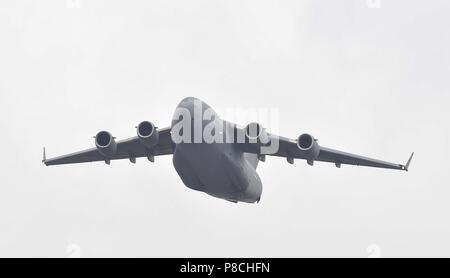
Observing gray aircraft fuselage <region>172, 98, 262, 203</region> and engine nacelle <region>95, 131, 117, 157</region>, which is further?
engine nacelle <region>95, 131, 117, 157</region>

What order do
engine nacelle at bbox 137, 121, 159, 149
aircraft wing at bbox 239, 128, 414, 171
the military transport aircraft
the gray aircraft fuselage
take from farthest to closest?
aircraft wing at bbox 239, 128, 414, 171
engine nacelle at bbox 137, 121, 159, 149
the gray aircraft fuselage
the military transport aircraft

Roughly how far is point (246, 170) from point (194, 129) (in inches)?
→ 177

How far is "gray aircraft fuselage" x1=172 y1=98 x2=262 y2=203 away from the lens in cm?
2833

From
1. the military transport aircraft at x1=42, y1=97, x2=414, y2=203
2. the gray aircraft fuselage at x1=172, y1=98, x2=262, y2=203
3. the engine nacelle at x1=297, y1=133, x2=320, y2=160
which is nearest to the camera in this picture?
the military transport aircraft at x1=42, y1=97, x2=414, y2=203

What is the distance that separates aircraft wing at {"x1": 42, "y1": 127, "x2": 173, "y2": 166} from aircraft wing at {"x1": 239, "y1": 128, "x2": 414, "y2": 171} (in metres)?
3.39

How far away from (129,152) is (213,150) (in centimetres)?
563

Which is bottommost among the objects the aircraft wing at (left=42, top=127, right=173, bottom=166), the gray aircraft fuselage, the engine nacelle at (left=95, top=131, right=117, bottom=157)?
the gray aircraft fuselage

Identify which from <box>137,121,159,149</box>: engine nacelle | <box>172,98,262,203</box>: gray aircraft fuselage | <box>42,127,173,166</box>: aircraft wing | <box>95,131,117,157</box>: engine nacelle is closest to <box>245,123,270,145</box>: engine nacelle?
<box>172,98,262,203</box>: gray aircraft fuselage

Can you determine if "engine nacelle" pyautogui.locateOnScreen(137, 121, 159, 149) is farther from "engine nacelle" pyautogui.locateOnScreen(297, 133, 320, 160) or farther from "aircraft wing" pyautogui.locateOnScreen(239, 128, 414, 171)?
"engine nacelle" pyautogui.locateOnScreen(297, 133, 320, 160)

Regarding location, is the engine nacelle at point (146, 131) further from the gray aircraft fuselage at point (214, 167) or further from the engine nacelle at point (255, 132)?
the engine nacelle at point (255, 132)

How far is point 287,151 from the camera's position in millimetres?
32594

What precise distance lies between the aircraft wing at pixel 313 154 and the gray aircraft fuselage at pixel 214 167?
99 cm
